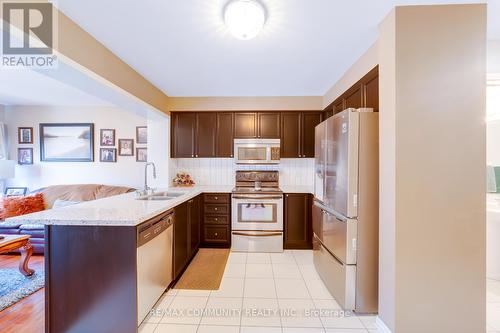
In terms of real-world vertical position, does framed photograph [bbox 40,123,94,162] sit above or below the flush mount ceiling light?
below

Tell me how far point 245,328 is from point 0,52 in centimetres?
287

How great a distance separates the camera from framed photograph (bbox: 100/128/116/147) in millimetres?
4383

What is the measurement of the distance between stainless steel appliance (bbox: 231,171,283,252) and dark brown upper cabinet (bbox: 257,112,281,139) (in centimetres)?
102

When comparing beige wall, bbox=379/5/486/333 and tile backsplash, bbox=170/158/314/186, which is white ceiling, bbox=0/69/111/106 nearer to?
tile backsplash, bbox=170/158/314/186

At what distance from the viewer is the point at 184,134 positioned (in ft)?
12.9

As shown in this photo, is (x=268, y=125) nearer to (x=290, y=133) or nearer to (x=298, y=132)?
(x=290, y=133)

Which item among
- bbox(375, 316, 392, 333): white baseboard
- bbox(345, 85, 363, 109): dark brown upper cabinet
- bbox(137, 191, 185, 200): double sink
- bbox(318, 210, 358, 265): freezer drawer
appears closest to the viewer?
bbox(375, 316, 392, 333): white baseboard

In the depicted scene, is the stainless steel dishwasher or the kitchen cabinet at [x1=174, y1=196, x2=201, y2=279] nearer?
the stainless steel dishwasher

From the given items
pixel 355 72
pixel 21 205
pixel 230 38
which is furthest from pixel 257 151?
pixel 21 205

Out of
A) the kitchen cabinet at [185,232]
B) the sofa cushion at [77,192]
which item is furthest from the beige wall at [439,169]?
the sofa cushion at [77,192]

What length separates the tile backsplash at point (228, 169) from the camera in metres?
4.12

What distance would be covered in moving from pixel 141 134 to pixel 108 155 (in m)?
0.79

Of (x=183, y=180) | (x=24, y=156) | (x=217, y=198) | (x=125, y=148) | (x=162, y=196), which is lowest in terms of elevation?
(x=217, y=198)

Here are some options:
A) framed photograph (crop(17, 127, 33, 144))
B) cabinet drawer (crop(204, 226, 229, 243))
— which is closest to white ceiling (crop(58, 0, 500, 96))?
cabinet drawer (crop(204, 226, 229, 243))
